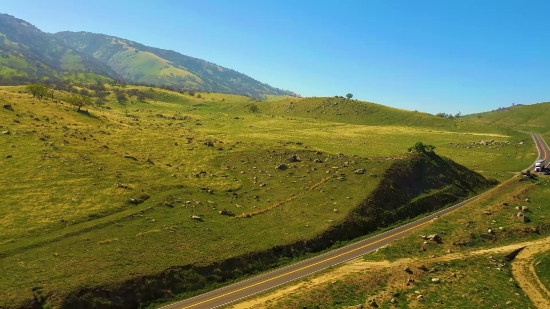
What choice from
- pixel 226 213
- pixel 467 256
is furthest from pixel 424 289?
pixel 226 213

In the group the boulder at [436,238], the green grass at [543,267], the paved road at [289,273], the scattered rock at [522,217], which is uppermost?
the scattered rock at [522,217]

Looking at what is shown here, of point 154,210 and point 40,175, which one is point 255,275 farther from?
point 40,175

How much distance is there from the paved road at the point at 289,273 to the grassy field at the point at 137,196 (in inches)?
169

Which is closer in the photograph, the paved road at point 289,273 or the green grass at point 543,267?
the green grass at point 543,267

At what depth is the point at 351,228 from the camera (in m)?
64.2

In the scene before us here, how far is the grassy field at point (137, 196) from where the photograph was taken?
48.9 m

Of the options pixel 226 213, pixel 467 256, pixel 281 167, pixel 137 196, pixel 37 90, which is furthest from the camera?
pixel 37 90

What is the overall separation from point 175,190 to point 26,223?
26916 millimetres

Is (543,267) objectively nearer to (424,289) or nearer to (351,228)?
(424,289)

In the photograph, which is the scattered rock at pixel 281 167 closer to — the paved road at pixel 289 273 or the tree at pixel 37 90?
the paved road at pixel 289 273

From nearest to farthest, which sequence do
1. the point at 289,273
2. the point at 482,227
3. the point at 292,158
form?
the point at 289,273
the point at 482,227
the point at 292,158

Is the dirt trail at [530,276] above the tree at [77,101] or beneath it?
beneath

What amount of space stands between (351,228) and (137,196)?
4224 centimetres

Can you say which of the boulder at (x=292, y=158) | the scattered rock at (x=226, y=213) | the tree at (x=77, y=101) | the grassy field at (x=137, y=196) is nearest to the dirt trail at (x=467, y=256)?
the grassy field at (x=137, y=196)
